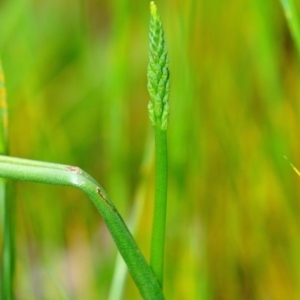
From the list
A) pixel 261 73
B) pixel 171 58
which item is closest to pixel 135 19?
pixel 171 58

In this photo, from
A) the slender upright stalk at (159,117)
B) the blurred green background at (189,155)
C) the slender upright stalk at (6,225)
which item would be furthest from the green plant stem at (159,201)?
the blurred green background at (189,155)

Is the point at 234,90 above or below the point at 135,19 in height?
below

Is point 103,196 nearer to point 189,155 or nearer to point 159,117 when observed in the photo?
point 159,117

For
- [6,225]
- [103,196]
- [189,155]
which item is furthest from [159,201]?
[189,155]

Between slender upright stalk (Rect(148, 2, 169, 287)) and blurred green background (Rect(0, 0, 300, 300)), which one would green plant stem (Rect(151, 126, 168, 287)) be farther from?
blurred green background (Rect(0, 0, 300, 300))

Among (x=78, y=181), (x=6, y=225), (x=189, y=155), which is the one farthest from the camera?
(x=189, y=155)

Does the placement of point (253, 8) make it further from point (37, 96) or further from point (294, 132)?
point (37, 96)
